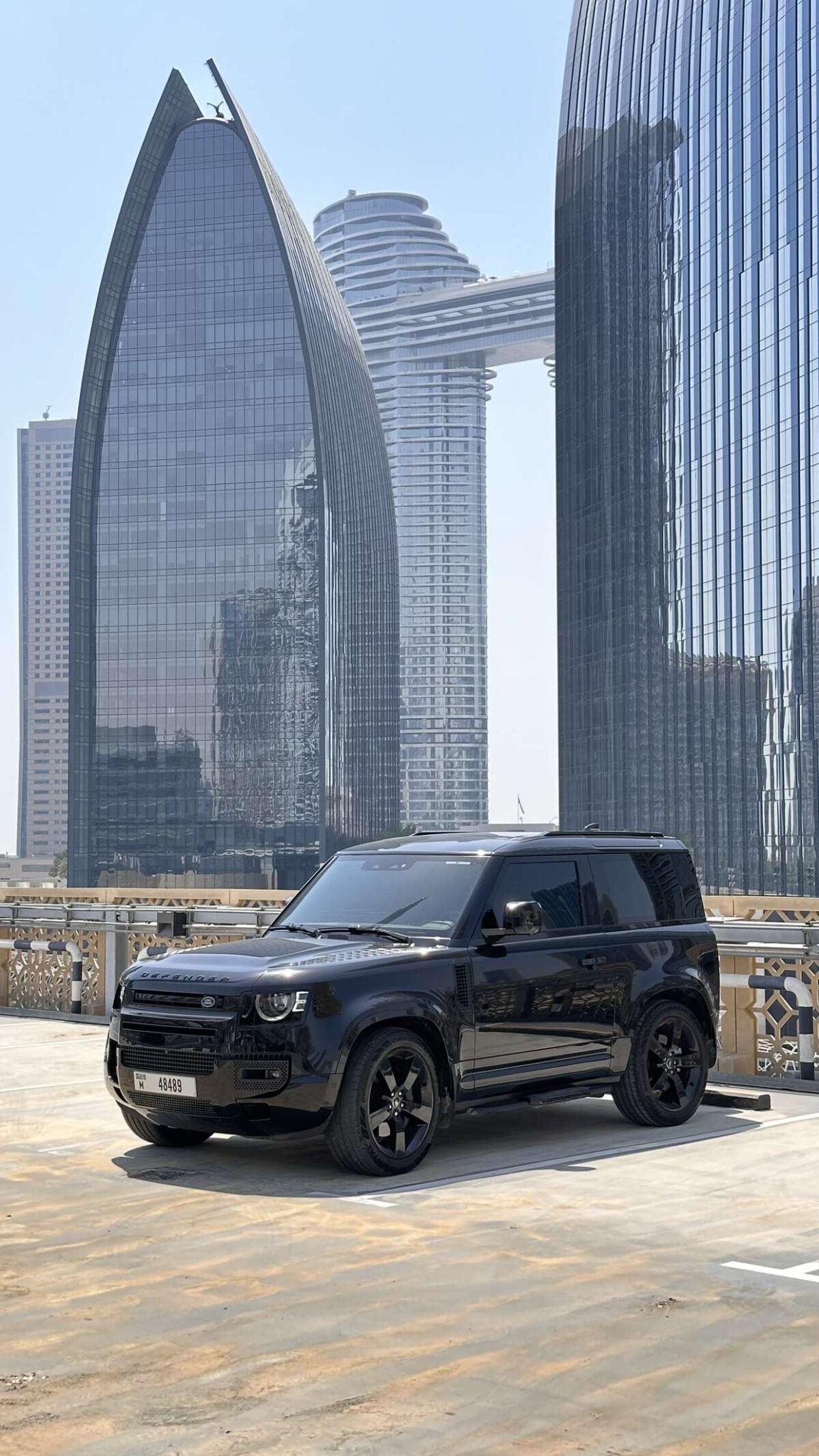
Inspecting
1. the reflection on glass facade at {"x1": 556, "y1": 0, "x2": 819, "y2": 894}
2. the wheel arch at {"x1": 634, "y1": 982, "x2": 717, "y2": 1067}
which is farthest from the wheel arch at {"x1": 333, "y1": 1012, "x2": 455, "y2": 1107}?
the reflection on glass facade at {"x1": 556, "y1": 0, "x2": 819, "y2": 894}

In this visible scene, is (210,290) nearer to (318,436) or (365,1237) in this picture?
(318,436)

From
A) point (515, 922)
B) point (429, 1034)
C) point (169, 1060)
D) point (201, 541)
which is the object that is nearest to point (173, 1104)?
point (169, 1060)

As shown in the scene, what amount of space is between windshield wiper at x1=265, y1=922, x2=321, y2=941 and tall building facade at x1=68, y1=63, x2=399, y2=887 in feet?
444

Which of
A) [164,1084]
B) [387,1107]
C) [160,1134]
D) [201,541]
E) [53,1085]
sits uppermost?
[201,541]

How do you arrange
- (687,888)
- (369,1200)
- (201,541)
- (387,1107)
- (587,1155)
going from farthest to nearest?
(201,541)
(687,888)
(587,1155)
(387,1107)
(369,1200)

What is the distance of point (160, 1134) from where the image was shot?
401 inches

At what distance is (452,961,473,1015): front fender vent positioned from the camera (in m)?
9.67

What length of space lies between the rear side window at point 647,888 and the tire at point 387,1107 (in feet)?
6.60

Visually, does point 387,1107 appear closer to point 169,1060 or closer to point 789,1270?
point 169,1060

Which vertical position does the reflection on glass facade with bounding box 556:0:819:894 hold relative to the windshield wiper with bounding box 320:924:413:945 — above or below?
above

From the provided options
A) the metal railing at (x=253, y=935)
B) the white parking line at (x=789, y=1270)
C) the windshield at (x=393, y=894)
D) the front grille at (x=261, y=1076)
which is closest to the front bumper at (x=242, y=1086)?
the front grille at (x=261, y=1076)

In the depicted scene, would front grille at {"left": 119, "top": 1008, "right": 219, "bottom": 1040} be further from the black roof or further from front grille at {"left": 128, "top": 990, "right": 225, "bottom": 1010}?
the black roof

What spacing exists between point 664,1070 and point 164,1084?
343 cm

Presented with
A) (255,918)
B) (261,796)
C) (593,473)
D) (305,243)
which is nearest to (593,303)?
(593,473)
